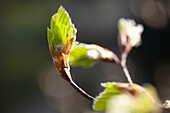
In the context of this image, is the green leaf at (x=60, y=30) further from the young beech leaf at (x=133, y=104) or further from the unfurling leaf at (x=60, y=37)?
the young beech leaf at (x=133, y=104)

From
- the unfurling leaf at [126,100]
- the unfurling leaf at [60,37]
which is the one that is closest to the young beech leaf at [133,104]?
the unfurling leaf at [126,100]

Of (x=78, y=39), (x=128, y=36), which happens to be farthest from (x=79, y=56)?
(x=78, y=39)

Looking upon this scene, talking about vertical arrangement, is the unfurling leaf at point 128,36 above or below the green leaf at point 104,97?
above

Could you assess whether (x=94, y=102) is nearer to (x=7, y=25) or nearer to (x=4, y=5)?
(x=7, y=25)

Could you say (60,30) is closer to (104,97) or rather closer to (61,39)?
(61,39)

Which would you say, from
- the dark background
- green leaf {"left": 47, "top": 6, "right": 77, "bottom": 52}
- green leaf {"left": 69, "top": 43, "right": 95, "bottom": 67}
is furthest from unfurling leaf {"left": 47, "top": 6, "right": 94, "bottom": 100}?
the dark background

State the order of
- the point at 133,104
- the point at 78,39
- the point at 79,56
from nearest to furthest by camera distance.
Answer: the point at 133,104
the point at 79,56
the point at 78,39

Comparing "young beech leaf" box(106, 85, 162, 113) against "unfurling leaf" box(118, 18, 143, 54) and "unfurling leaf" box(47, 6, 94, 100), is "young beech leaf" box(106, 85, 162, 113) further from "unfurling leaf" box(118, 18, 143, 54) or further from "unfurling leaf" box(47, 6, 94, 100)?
"unfurling leaf" box(118, 18, 143, 54)
